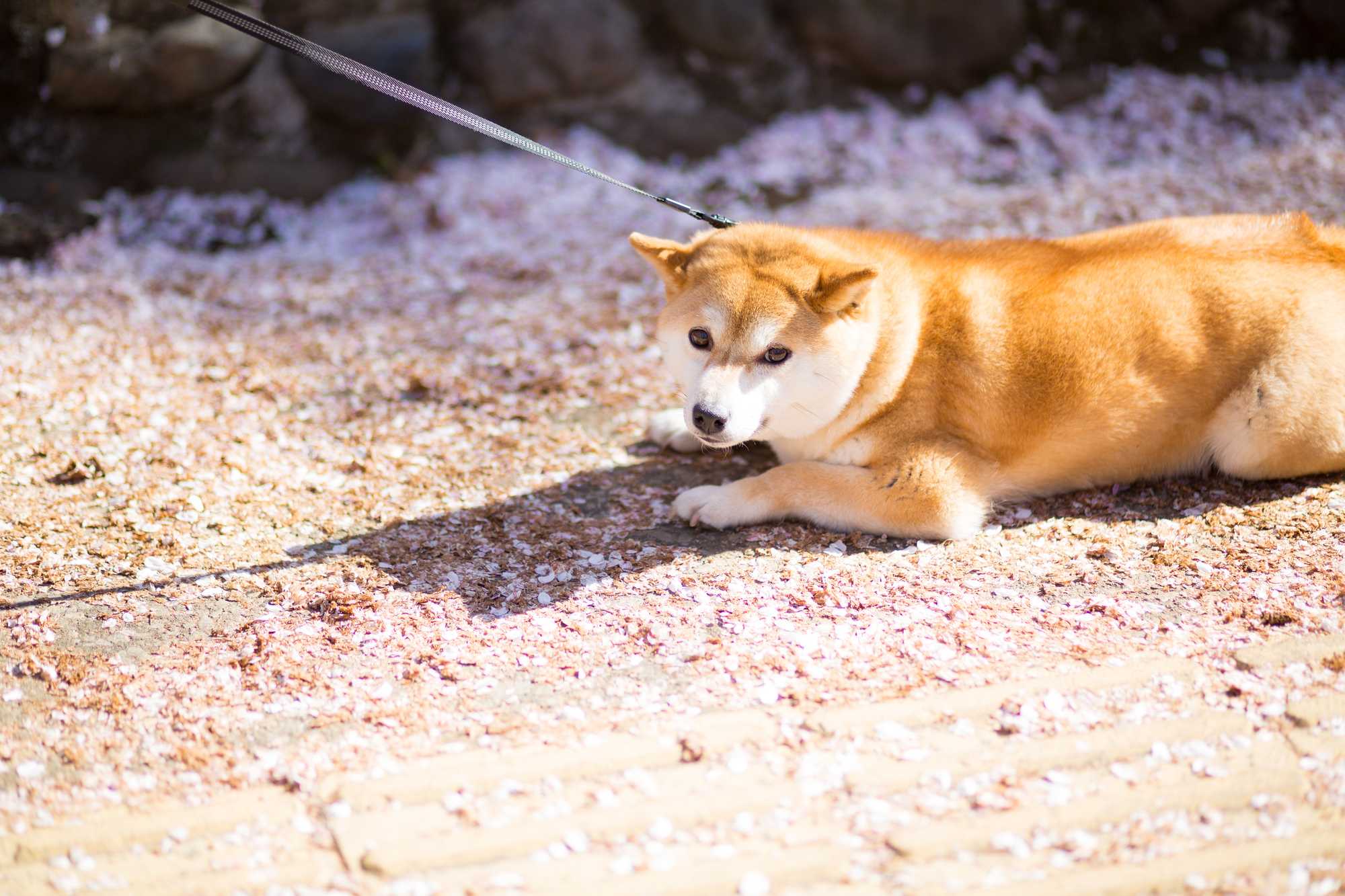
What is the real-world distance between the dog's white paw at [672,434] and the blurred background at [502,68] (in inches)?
154

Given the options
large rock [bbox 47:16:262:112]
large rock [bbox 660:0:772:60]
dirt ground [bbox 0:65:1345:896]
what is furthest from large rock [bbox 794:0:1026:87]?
large rock [bbox 47:16:262:112]

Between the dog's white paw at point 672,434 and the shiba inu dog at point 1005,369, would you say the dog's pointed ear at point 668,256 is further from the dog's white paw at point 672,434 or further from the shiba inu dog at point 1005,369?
the dog's white paw at point 672,434

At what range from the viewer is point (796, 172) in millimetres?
7176

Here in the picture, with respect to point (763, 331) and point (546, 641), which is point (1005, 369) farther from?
point (546, 641)

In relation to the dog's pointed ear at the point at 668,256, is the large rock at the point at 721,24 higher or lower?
higher

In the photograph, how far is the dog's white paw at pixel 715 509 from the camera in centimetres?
346

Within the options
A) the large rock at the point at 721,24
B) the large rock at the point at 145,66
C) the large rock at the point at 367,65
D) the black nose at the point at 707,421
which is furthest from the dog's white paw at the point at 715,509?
the large rock at the point at 145,66

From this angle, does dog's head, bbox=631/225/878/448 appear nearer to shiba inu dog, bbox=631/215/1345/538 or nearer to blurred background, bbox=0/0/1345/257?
shiba inu dog, bbox=631/215/1345/538

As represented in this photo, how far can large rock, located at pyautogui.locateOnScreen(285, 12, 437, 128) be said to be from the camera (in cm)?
692

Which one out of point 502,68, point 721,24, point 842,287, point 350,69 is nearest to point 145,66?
point 502,68

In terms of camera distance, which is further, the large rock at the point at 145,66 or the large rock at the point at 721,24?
the large rock at the point at 721,24

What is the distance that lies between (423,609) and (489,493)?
855mm

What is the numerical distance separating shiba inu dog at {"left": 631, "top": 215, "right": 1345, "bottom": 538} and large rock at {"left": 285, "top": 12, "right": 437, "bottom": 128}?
4408 mm

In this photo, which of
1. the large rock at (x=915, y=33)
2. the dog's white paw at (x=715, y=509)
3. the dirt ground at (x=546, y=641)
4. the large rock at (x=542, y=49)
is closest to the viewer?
the dirt ground at (x=546, y=641)
